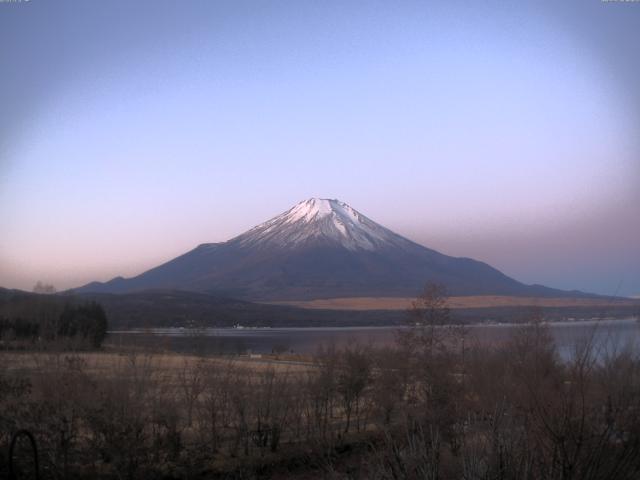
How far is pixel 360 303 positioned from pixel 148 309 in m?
41.4

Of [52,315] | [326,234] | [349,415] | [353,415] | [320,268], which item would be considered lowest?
[353,415]

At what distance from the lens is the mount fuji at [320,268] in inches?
5925

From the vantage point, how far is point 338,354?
22062mm

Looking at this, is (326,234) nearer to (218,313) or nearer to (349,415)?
(218,313)

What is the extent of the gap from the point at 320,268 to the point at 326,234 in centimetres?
2137

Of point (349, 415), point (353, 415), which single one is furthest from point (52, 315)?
point (349, 415)

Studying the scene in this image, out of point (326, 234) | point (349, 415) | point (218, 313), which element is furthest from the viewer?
point (326, 234)

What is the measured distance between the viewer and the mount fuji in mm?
150500

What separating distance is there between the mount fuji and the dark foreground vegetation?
117569mm

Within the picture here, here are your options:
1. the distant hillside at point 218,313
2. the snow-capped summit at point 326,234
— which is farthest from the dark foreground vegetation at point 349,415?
the snow-capped summit at point 326,234

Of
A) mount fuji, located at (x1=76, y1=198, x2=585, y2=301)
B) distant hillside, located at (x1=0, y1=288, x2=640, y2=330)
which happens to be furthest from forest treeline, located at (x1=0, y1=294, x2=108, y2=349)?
mount fuji, located at (x1=76, y1=198, x2=585, y2=301)

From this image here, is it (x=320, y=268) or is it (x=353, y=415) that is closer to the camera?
Result: (x=353, y=415)

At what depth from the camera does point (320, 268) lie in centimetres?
16762

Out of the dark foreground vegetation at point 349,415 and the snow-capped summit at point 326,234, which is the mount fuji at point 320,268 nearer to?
the snow-capped summit at point 326,234
